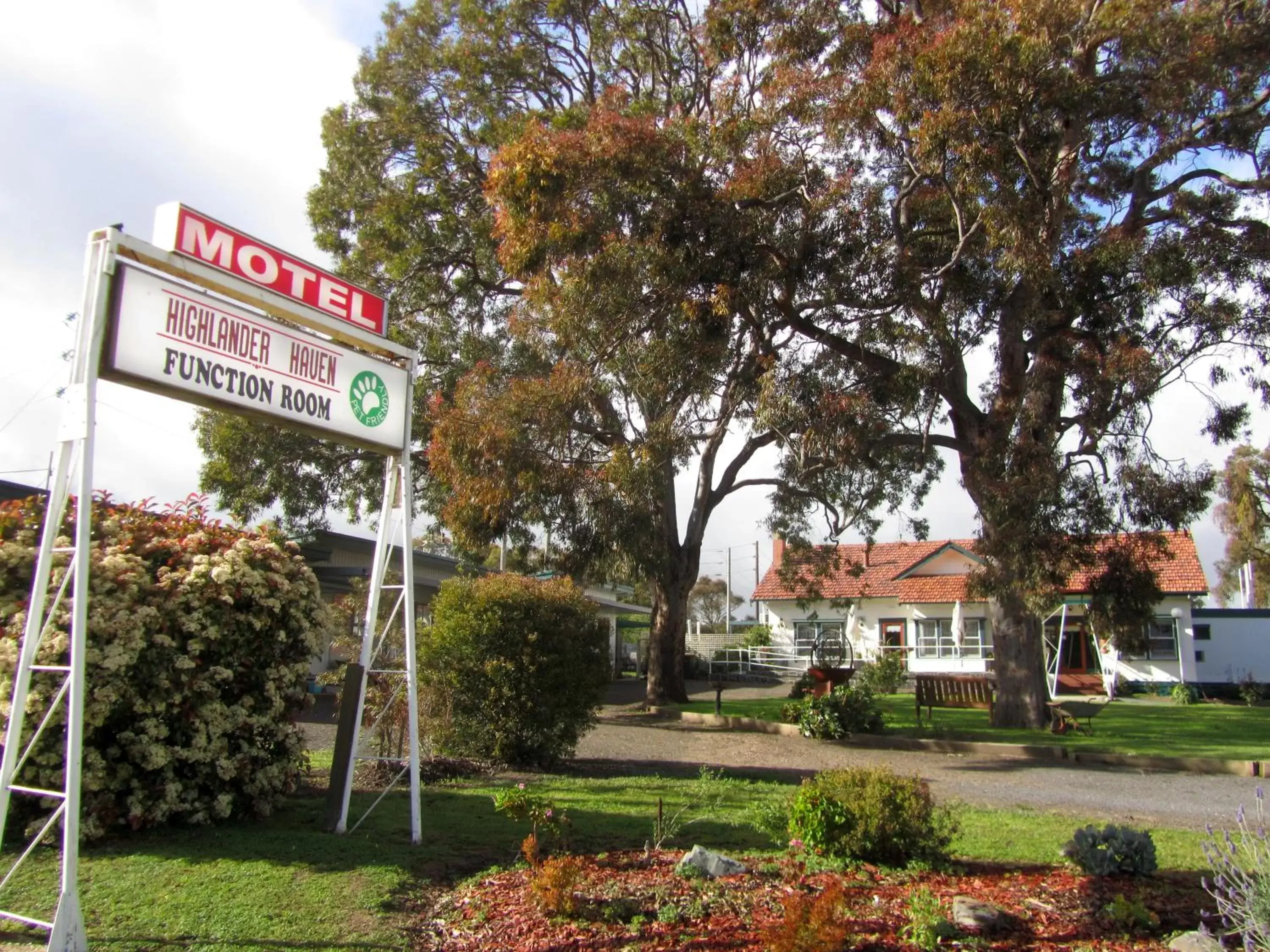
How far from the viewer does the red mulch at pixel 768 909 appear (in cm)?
496

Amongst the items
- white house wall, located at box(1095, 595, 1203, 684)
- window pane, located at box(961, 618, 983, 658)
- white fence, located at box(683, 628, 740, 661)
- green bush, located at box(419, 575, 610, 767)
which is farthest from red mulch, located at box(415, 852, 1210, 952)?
window pane, located at box(961, 618, 983, 658)

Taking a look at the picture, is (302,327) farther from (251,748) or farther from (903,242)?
(903,242)

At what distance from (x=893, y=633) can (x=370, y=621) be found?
35357 millimetres

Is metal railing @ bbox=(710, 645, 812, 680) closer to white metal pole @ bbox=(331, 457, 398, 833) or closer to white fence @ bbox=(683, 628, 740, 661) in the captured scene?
white fence @ bbox=(683, 628, 740, 661)

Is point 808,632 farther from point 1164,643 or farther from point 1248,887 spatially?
point 1248,887

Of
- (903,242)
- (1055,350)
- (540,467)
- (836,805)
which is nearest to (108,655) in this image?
(836,805)

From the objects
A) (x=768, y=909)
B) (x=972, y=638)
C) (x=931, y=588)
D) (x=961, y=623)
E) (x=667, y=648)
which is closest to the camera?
(x=768, y=909)

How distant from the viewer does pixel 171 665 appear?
279 inches

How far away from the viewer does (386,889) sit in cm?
602

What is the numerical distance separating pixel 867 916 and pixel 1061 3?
1286cm

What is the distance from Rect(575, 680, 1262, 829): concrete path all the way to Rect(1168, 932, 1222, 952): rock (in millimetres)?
5095

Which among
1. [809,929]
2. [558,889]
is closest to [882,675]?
[558,889]

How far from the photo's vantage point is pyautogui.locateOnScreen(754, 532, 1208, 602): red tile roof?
32688 mm

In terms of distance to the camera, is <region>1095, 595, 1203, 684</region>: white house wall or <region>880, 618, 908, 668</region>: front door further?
<region>880, 618, 908, 668</region>: front door
